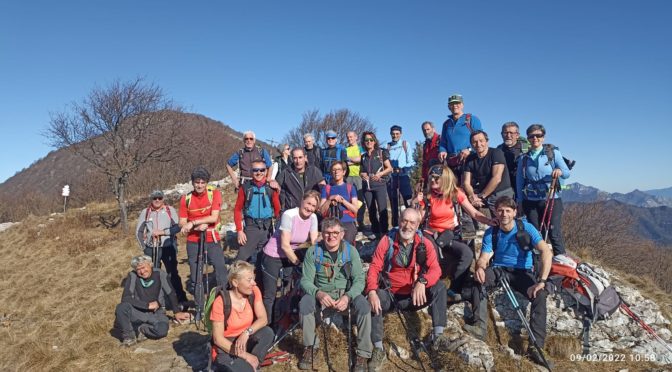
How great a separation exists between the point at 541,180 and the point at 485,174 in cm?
85

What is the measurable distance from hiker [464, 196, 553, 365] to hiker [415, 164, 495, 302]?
476 mm

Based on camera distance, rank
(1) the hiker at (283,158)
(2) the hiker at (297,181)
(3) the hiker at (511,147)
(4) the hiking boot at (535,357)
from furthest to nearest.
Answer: (1) the hiker at (283,158) → (2) the hiker at (297,181) → (3) the hiker at (511,147) → (4) the hiking boot at (535,357)

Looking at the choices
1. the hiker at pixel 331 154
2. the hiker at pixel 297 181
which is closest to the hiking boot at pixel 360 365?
the hiker at pixel 297 181

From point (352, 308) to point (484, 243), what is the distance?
2103 mm

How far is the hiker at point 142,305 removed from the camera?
223 inches

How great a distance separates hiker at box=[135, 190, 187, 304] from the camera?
6.73m

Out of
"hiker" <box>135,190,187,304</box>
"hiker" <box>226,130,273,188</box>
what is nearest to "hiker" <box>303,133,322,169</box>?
"hiker" <box>226,130,273,188</box>

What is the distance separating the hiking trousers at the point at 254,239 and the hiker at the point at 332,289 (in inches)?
66.1

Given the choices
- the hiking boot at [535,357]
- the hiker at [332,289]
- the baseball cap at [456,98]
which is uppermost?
the baseball cap at [456,98]

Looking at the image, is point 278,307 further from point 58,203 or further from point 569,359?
point 58,203

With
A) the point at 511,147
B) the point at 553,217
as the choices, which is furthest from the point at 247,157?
the point at 553,217

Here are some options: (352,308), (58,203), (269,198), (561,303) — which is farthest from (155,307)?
(58,203)

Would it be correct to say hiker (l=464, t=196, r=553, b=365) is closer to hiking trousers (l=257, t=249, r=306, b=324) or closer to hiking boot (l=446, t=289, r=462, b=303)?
hiking boot (l=446, t=289, r=462, b=303)

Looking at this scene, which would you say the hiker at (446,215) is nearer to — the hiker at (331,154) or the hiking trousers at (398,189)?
the hiking trousers at (398,189)
